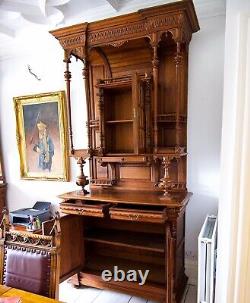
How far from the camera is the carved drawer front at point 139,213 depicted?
1.81m

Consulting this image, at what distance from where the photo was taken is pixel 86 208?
6.73 feet

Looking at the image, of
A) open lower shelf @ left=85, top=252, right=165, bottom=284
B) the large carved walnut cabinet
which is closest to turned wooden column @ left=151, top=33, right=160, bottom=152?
the large carved walnut cabinet

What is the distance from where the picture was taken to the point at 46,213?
2.85m

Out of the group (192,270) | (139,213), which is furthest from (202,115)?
(192,270)

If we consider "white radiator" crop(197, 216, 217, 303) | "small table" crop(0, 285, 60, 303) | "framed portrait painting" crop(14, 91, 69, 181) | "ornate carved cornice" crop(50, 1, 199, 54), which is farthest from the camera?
"framed portrait painting" crop(14, 91, 69, 181)

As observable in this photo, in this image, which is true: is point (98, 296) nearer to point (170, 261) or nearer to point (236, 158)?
point (170, 261)

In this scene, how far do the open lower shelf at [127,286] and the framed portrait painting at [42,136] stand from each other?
1.13 metres

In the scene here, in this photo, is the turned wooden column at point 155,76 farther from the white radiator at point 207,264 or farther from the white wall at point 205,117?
the white radiator at point 207,264

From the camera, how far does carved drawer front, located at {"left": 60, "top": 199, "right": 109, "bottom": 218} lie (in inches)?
79.6

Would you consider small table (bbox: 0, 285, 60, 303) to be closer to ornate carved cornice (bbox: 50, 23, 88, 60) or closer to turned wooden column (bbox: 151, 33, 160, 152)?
turned wooden column (bbox: 151, 33, 160, 152)

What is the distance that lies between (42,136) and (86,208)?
4.45 ft

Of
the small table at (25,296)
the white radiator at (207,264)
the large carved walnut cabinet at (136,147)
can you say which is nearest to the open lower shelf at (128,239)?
the large carved walnut cabinet at (136,147)

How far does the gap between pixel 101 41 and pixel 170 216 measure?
161cm

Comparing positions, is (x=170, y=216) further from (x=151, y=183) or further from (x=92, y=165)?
(x=92, y=165)
